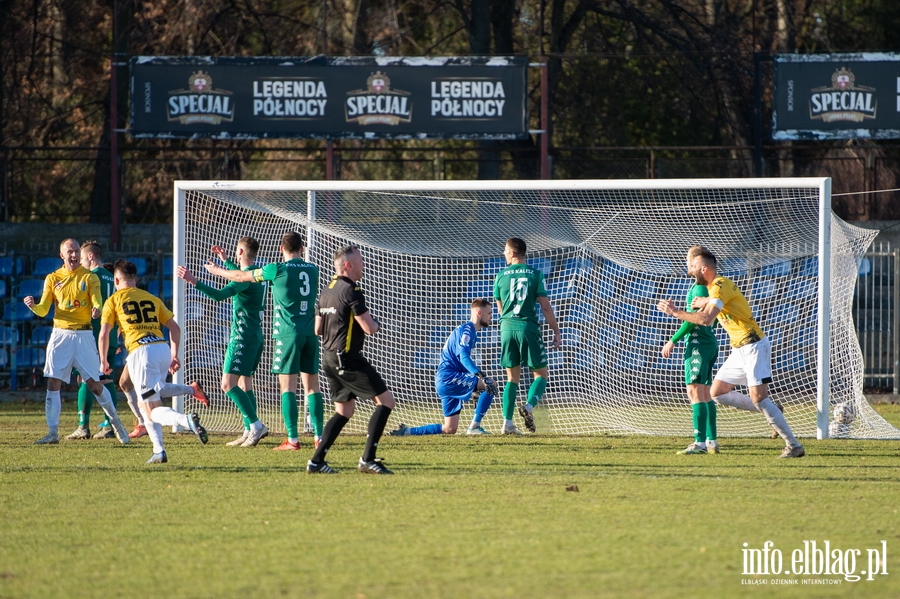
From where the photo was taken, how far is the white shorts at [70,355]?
33.1 ft

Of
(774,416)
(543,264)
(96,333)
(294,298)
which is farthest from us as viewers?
(543,264)

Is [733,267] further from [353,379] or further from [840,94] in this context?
[353,379]

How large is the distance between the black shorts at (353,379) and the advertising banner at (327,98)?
8522mm

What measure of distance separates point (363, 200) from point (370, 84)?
2.79 m

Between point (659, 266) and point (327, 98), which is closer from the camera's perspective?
point (659, 266)

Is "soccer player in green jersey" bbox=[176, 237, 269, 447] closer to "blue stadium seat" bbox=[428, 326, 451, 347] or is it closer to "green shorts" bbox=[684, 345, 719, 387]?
"blue stadium seat" bbox=[428, 326, 451, 347]

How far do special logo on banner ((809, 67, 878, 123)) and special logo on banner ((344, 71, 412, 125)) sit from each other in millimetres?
6421

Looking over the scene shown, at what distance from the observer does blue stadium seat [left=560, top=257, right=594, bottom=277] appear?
13.3 meters

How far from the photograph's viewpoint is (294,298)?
31.2ft

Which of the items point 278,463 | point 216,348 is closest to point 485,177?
point 216,348

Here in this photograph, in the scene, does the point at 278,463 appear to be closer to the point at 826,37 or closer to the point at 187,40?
the point at 187,40

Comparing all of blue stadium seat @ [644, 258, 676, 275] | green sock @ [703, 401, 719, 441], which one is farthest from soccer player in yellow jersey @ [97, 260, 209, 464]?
blue stadium seat @ [644, 258, 676, 275]

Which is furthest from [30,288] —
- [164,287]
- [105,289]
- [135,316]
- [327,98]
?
[135,316]

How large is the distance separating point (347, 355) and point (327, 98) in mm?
8859
